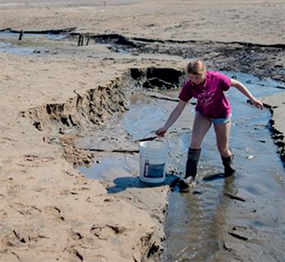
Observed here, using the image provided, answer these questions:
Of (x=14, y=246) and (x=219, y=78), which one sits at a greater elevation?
(x=219, y=78)

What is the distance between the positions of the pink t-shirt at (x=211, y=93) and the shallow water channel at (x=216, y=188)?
89 cm

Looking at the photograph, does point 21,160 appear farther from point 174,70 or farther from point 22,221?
point 174,70

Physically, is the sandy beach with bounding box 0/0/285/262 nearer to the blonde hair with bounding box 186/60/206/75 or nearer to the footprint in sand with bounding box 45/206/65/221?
the footprint in sand with bounding box 45/206/65/221

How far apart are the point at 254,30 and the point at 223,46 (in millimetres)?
2784

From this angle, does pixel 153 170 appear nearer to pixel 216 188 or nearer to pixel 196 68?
pixel 216 188

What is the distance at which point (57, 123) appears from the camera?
8.21 metres

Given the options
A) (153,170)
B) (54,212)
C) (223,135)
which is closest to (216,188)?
(223,135)

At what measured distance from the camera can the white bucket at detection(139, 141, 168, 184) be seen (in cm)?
605

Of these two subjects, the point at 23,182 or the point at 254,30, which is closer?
the point at 23,182

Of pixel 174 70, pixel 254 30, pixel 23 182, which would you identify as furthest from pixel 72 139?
pixel 254 30

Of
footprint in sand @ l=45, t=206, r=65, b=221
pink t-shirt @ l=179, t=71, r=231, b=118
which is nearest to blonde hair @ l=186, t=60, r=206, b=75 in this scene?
pink t-shirt @ l=179, t=71, r=231, b=118

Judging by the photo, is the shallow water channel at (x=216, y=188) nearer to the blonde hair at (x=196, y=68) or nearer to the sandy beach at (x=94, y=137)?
the sandy beach at (x=94, y=137)

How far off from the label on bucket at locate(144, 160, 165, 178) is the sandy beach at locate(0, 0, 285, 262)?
17 cm

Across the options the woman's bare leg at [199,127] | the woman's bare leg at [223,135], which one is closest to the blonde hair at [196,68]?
the woman's bare leg at [199,127]
